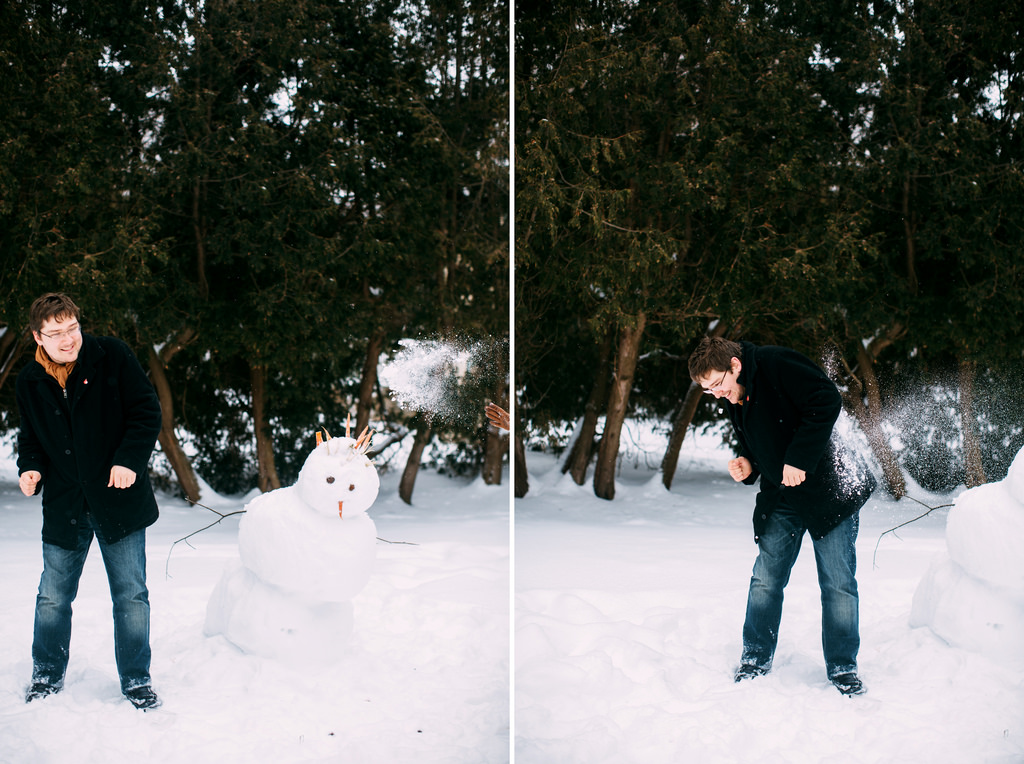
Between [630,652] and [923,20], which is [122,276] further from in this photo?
[923,20]

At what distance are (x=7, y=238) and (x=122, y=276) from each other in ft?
0.91

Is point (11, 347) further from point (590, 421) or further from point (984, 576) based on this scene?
point (984, 576)

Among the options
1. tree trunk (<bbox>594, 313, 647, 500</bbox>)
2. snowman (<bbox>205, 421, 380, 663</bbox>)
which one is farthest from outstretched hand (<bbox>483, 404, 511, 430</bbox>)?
snowman (<bbox>205, 421, 380, 663</bbox>)

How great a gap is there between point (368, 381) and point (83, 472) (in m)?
0.66

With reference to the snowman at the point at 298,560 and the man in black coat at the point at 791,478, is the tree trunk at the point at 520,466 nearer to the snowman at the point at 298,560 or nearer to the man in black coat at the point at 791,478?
the snowman at the point at 298,560

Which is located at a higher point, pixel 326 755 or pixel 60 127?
pixel 60 127

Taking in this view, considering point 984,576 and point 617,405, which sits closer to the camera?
point 984,576

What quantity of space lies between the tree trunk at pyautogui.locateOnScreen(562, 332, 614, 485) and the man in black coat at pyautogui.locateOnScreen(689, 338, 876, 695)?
13.2 inches

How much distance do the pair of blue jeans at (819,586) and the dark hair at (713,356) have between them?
37cm

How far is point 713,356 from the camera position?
178cm

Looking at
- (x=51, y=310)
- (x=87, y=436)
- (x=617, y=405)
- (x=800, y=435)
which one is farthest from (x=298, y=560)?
(x=800, y=435)

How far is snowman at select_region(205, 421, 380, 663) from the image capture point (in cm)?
182

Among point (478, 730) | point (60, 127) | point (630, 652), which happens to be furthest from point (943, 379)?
point (60, 127)

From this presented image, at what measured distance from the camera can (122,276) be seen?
6.01ft
